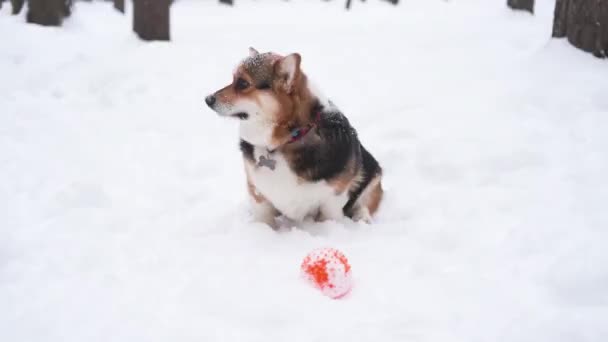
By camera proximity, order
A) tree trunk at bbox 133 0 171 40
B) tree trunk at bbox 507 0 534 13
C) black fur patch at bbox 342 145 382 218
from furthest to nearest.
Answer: tree trunk at bbox 507 0 534 13, tree trunk at bbox 133 0 171 40, black fur patch at bbox 342 145 382 218

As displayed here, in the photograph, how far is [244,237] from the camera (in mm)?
2777

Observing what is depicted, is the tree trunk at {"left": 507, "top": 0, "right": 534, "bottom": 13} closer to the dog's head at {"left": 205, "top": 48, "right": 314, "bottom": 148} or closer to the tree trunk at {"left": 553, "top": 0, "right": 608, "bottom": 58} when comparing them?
the tree trunk at {"left": 553, "top": 0, "right": 608, "bottom": 58}

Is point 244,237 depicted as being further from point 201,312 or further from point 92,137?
point 92,137

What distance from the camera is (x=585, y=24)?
177 inches

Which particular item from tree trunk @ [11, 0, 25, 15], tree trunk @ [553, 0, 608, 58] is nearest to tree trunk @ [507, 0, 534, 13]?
tree trunk @ [553, 0, 608, 58]

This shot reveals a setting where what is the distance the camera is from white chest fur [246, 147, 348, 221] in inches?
105

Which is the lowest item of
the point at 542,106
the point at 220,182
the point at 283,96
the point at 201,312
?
the point at 220,182

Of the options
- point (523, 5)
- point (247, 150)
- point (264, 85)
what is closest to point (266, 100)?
point (264, 85)

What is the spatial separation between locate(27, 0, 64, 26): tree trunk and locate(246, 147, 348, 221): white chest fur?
21.4 feet

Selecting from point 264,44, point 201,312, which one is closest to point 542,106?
point 201,312

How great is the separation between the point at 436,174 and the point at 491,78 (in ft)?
6.75

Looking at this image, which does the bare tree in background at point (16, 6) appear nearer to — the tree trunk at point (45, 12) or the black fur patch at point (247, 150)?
the tree trunk at point (45, 12)

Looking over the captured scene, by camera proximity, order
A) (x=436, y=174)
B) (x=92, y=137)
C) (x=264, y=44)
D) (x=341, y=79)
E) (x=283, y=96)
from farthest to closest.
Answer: (x=264, y=44), (x=341, y=79), (x=92, y=137), (x=436, y=174), (x=283, y=96)

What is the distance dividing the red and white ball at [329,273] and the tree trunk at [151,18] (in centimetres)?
602
